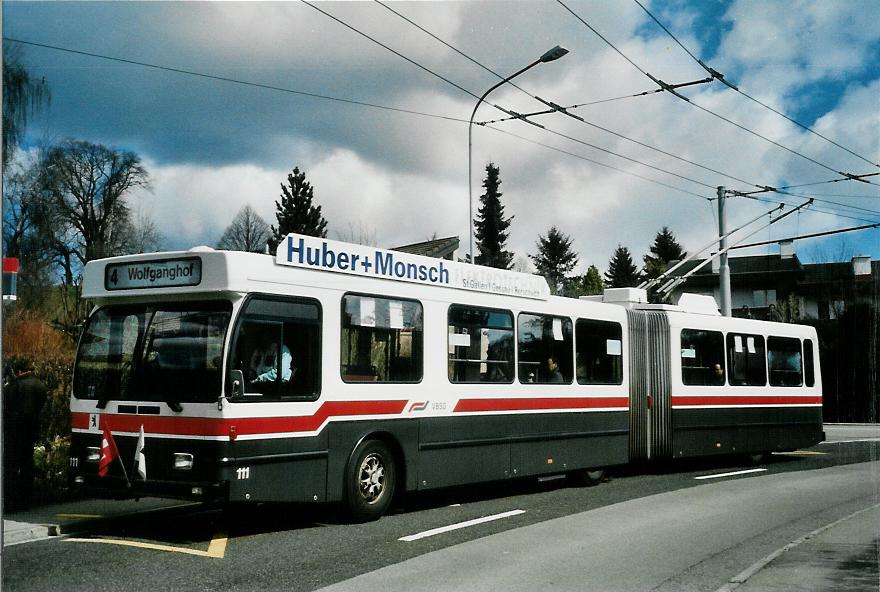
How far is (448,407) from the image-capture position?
11172 millimetres

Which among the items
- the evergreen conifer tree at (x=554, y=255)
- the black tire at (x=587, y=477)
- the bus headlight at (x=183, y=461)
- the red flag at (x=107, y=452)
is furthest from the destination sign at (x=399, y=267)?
the evergreen conifer tree at (x=554, y=255)

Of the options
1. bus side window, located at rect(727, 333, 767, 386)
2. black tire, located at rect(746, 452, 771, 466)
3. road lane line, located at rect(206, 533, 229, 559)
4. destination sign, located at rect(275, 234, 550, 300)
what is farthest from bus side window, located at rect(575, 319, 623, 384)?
road lane line, located at rect(206, 533, 229, 559)

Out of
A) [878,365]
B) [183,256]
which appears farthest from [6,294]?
[878,365]

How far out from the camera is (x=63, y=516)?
9.91m

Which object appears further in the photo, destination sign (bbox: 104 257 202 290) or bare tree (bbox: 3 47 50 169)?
bare tree (bbox: 3 47 50 169)

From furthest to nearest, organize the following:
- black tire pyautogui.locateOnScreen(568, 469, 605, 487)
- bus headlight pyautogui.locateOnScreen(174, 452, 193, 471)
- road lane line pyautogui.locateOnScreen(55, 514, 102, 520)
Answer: black tire pyautogui.locateOnScreen(568, 469, 605, 487)
road lane line pyautogui.locateOnScreen(55, 514, 102, 520)
bus headlight pyautogui.locateOnScreen(174, 452, 193, 471)

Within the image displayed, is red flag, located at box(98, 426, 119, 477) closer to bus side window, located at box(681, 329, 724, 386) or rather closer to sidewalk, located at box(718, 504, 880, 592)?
sidewalk, located at box(718, 504, 880, 592)

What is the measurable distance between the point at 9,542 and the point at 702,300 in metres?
13.3

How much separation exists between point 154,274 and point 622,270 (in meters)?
79.8

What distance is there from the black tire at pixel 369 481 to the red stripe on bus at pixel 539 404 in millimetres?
1352

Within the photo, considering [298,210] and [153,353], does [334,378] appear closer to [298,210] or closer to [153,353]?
[153,353]

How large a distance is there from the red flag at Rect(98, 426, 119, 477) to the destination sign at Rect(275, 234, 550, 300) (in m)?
2.37

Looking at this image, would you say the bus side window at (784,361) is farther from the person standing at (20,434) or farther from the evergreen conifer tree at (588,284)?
the evergreen conifer tree at (588,284)

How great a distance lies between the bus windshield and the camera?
8.64m
